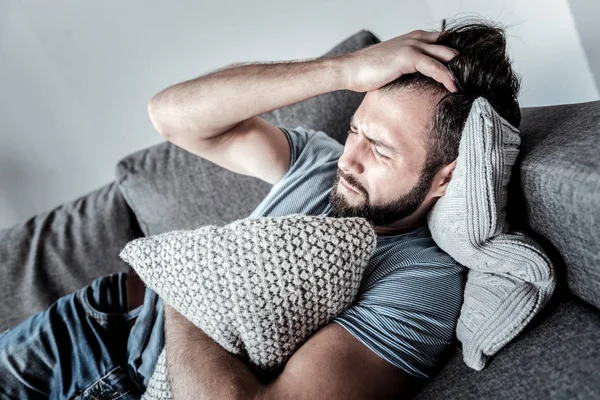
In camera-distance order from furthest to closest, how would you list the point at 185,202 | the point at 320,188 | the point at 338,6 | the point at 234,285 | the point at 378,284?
1. the point at 338,6
2. the point at 185,202
3. the point at 320,188
4. the point at 378,284
5. the point at 234,285

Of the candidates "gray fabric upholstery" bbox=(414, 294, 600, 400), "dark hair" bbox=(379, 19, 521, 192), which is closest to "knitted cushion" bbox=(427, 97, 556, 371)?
"gray fabric upholstery" bbox=(414, 294, 600, 400)

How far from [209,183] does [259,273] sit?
0.65 m

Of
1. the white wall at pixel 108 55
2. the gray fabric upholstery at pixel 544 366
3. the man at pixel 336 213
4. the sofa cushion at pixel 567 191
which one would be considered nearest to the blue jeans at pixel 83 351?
the man at pixel 336 213

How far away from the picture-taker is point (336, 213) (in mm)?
1100

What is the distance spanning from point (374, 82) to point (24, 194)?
168 centimetres

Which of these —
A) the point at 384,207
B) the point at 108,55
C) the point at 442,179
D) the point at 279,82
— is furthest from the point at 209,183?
the point at 108,55

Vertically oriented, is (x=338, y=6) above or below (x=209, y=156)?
above

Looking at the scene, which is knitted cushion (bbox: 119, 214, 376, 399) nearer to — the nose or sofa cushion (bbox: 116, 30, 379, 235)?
the nose

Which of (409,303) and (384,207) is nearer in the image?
(409,303)

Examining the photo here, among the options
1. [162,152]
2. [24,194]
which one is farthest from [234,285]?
[24,194]

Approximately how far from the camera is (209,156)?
1248 millimetres

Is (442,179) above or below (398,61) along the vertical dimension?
below

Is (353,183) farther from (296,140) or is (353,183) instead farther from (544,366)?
(544,366)

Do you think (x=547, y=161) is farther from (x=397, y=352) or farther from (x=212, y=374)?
(x=212, y=374)
